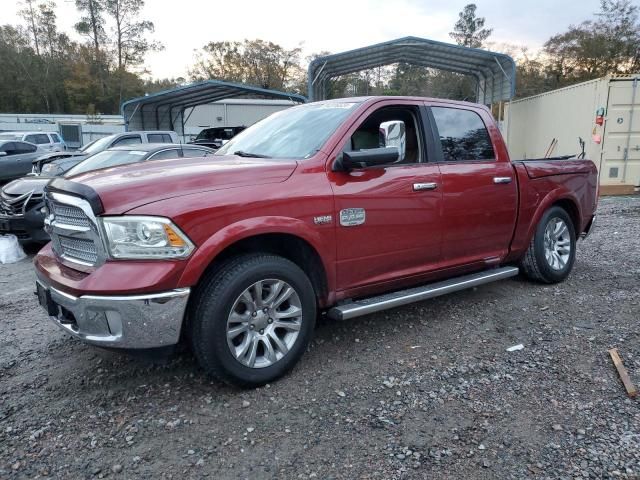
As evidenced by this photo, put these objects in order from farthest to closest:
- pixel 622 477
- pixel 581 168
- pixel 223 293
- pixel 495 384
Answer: pixel 581 168, pixel 495 384, pixel 223 293, pixel 622 477

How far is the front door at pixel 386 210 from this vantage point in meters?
3.43

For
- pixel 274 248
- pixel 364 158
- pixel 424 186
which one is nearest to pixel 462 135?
pixel 424 186

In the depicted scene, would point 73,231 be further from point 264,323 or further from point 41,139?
point 41,139

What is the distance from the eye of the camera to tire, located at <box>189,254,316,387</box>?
2.86 m

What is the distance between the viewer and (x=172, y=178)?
288 centimetres

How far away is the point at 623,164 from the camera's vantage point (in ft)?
39.5

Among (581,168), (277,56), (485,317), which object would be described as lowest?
(485,317)

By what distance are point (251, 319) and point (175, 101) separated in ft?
80.1

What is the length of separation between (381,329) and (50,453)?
2524mm

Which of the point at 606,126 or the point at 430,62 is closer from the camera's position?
the point at 606,126

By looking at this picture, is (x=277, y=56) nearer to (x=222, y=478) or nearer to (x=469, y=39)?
(x=469, y=39)

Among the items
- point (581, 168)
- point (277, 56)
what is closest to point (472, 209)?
point (581, 168)

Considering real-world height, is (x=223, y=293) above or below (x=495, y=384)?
above

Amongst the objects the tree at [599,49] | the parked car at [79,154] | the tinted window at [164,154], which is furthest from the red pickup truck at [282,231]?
the tree at [599,49]
